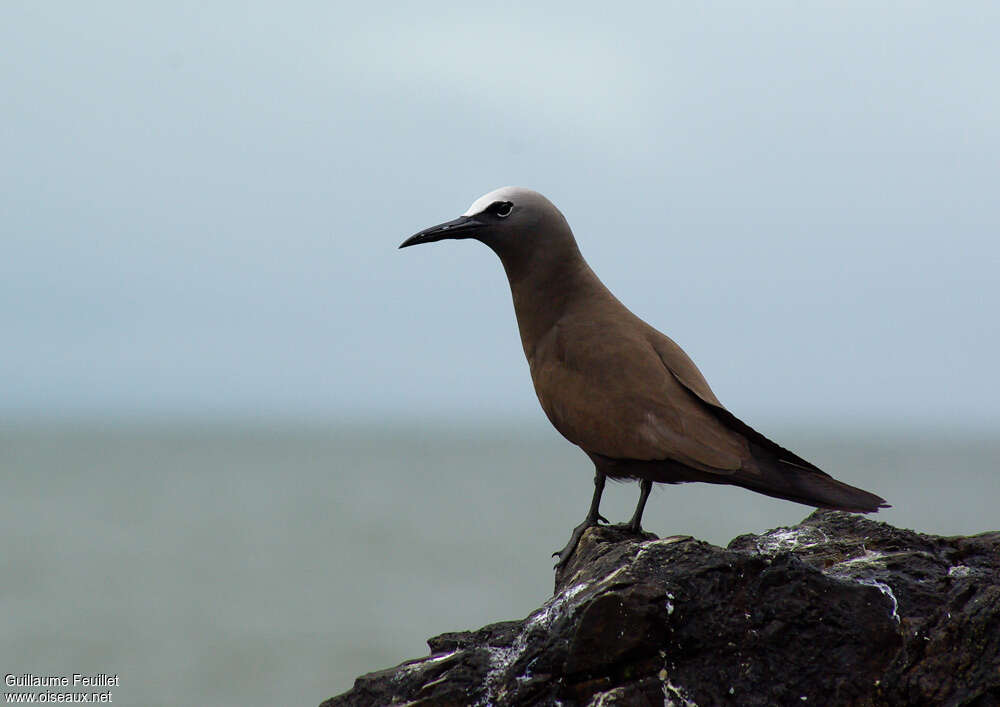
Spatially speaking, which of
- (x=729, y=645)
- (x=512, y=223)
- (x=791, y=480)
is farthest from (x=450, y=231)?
(x=729, y=645)

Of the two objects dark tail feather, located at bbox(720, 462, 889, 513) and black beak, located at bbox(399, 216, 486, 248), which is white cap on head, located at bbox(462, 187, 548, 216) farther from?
dark tail feather, located at bbox(720, 462, 889, 513)

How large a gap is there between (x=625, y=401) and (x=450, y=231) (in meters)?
1.85

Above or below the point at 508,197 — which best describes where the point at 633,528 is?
below

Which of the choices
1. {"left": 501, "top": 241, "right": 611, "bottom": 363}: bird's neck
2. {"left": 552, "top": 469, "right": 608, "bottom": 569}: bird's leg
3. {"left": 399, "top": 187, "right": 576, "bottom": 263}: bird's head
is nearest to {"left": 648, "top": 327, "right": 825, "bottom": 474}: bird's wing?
{"left": 501, "top": 241, "right": 611, "bottom": 363}: bird's neck

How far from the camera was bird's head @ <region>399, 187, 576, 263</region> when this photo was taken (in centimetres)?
743

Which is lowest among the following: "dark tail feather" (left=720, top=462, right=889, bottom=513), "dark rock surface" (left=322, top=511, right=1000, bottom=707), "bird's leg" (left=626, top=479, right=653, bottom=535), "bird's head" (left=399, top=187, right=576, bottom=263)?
"dark rock surface" (left=322, top=511, right=1000, bottom=707)

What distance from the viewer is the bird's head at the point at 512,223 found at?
743cm

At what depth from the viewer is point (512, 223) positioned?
742 centimetres

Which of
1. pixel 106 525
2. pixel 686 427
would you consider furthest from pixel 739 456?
pixel 106 525

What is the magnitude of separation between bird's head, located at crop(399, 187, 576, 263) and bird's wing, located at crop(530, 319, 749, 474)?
671 mm

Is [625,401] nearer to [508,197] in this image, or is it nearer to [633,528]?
[633,528]

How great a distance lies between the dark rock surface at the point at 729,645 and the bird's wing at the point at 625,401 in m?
1.22

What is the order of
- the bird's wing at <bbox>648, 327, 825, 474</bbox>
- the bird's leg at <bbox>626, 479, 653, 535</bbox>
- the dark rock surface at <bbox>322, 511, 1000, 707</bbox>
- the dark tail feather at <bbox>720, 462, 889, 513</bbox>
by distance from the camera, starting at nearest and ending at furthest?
the dark rock surface at <bbox>322, 511, 1000, 707</bbox> → the dark tail feather at <bbox>720, 462, 889, 513</bbox> → the bird's wing at <bbox>648, 327, 825, 474</bbox> → the bird's leg at <bbox>626, 479, 653, 535</bbox>

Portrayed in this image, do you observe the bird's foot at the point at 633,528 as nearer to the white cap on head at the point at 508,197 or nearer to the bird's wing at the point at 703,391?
the bird's wing at the point at 703,391
